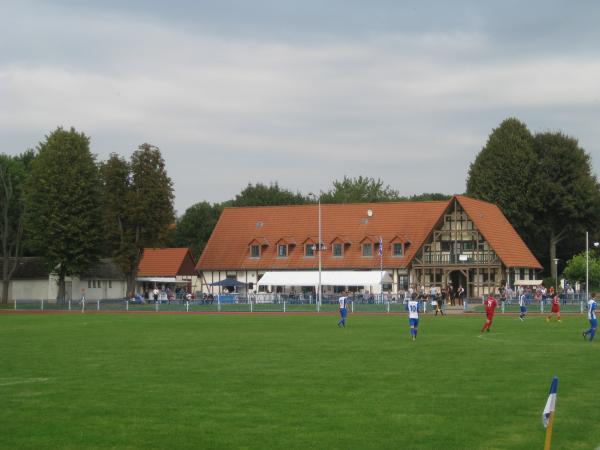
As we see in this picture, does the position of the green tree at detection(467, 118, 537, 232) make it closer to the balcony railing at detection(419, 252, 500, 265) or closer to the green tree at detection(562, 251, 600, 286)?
the green tree at detection(562, 251, 600, 286)

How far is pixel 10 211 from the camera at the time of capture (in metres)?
87.3

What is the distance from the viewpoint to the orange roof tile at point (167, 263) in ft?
343

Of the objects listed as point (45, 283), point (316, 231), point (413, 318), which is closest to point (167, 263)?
point (45, 283)

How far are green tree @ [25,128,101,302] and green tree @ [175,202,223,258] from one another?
1611 inches

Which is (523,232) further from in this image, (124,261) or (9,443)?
(9,443)

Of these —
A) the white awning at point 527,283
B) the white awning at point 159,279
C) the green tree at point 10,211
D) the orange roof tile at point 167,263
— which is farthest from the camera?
the orange roof tile at point 167,263

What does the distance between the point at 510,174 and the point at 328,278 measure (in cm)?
2565

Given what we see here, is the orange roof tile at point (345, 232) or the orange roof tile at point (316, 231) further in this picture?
the orange roof tile at point (316, 231)

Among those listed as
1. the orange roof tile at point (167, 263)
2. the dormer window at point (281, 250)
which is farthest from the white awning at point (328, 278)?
the orange roof tile at point (167, 263)

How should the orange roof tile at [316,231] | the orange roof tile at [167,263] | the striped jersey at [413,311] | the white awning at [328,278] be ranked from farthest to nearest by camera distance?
the orange roof tile at [167,263], the orange roof tile at [316,231], the white awning at [328,278], the striped jersey at [413,311]

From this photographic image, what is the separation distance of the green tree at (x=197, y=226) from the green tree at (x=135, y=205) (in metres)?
38.3

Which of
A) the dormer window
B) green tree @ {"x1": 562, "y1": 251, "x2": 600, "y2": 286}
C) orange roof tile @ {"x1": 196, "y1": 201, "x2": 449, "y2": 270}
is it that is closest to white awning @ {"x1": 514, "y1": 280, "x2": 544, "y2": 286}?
green tree @ {"x1": 562, "y1": 251, "x2": 600, "y2": 286}

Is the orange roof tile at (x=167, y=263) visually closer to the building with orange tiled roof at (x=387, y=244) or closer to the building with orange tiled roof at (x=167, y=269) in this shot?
the building with orange tiled roof at (x=167, y=269)

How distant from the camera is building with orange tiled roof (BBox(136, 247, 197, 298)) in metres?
104
